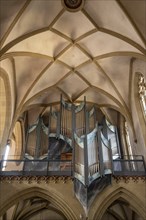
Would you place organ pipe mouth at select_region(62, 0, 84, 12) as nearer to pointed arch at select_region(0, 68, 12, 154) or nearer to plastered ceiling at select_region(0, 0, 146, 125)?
plastered ceiling at select_region(0, 0, 146, 125)

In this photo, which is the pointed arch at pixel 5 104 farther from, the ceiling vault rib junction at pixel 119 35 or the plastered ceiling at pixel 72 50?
the ceiling vault rib junction at pixel 119 35

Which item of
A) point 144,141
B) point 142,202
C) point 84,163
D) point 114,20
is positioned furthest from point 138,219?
point 114,20

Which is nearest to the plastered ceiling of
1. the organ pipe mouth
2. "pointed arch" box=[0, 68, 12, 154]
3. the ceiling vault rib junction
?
the ceiling vault rib junction

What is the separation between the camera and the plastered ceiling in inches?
388

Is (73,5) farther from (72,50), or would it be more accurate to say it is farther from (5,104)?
(5,104)

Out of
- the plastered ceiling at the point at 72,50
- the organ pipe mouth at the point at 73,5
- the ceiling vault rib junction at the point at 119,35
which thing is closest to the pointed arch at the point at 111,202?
the plastered ceiling at the point at 72,50

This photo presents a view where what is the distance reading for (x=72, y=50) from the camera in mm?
12516

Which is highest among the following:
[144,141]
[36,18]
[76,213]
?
[36,18]

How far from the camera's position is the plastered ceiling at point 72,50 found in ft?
32.3

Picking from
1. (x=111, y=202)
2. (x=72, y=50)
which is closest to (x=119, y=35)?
(x=72, y=50)

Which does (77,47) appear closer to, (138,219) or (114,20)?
(114,20)

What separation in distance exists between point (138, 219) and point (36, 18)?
11159 millimetres

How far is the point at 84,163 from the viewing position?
9977 millimetres

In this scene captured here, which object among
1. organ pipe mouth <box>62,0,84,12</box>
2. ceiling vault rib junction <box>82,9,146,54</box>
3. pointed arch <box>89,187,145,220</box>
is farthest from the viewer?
ceiling vault rib junction <box>82,9,146,54</box>
